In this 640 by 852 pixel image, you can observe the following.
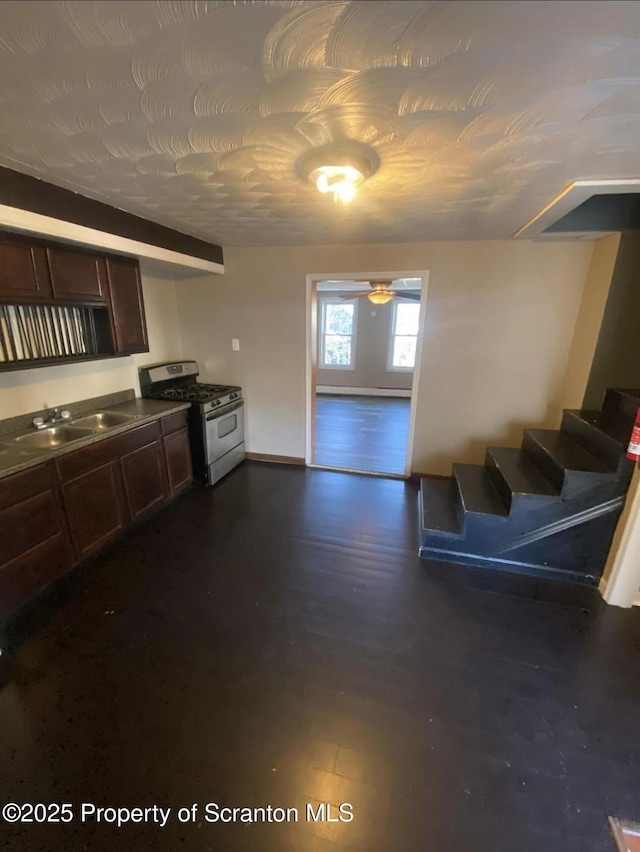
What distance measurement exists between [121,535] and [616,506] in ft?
11.4

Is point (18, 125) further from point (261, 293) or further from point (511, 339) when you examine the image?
point (511, 339)

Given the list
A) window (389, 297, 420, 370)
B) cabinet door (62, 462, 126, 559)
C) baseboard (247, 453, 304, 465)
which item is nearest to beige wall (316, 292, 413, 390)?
window (389, 297, 420, 370)

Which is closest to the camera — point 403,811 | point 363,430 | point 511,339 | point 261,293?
point 403,811

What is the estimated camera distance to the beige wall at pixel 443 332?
308 centimetres

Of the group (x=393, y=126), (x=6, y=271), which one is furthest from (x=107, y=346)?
(x=393, y=126)

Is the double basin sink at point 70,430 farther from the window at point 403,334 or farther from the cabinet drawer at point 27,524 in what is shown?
the window at point 403,334

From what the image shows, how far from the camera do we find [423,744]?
1.44 m

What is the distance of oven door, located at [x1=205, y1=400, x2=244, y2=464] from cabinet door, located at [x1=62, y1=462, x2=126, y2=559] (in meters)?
0.99

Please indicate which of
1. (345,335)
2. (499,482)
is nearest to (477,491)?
(499,482)

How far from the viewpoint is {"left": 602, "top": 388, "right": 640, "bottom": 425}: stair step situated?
86.0 inches

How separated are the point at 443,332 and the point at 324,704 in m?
3.05

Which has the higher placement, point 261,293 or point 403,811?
point 261,293

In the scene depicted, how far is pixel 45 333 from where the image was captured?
2.45 meters

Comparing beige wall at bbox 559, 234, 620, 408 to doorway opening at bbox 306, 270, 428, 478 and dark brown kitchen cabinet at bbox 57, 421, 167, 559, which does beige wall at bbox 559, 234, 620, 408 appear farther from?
dark brown kitchen cabinet at bbox 57, 421, 167, 559
